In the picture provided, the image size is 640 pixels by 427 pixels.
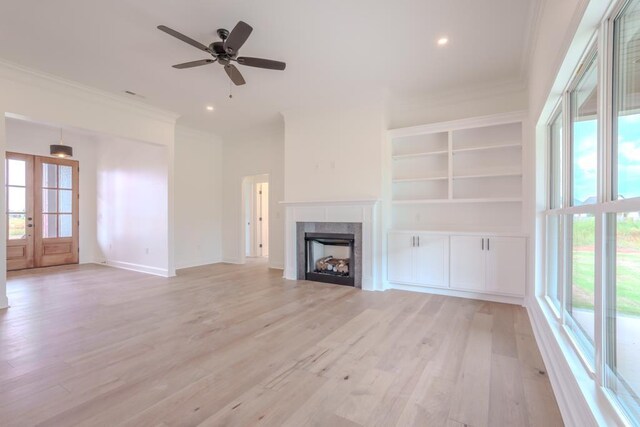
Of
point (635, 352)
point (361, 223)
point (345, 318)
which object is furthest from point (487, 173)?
point (635, 352)

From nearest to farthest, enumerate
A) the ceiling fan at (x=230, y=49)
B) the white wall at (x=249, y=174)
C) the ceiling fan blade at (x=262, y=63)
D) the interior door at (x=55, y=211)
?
the ceiling fan at (x=230, y=49) → the ceiling fan blade at (x=262, y=63) → the white wall at (x=249, y=174) → the interior door at (x=55, y=211)

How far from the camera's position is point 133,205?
6.38 metres

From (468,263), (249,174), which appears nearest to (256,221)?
(249,174)

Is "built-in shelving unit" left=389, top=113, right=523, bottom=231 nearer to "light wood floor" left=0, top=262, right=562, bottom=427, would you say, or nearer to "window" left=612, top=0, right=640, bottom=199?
"light wood floor" left=0, top=262, right=562, bottom=427

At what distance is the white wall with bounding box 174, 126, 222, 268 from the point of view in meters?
6.40

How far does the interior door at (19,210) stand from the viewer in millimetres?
Answer: 6082

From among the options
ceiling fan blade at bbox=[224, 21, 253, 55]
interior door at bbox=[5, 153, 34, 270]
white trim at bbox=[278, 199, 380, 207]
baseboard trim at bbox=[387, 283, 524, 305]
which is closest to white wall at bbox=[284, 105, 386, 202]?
white trim at bbox=[278, 199, 380, 207]

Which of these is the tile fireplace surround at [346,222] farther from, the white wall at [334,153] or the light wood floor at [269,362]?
the light wood floor at [269,362]

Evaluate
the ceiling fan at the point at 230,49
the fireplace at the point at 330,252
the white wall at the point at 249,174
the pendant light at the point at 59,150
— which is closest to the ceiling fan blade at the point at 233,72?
the ceiling fan at the point at 230,49

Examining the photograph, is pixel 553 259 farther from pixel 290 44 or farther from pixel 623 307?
pixel 290 44

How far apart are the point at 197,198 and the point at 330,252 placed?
342 centimetres

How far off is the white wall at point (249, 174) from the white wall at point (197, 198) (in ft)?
0.61

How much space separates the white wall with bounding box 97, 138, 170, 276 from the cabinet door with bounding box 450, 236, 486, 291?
4.94 meters

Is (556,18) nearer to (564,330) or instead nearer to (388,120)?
(564,330)
